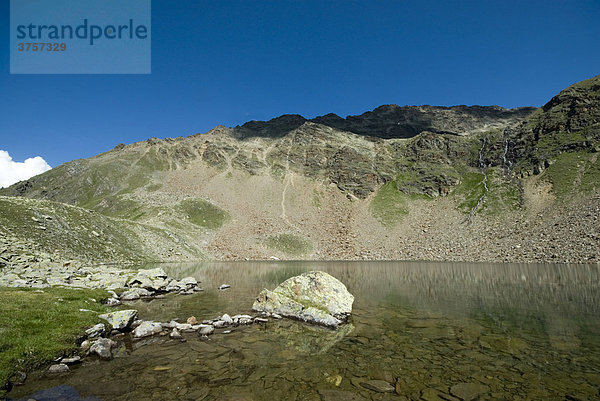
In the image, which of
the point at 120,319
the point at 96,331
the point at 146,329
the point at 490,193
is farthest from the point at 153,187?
the point at 490,193

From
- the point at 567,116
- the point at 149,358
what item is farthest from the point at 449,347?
the point at 567,116

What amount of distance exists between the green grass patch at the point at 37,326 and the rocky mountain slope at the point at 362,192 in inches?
1654

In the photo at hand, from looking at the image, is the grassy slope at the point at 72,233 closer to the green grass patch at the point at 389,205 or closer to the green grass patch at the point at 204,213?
the green grass patch at the point at 204,213

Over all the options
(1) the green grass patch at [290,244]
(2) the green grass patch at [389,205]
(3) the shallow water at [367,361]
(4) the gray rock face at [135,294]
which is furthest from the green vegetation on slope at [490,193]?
(4) the gray rock face at [135,294]

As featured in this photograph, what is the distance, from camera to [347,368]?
39.2 feet

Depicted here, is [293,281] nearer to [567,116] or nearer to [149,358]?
[149,358]

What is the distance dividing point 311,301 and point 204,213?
106 meters

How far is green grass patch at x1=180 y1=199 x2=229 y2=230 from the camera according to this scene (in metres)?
114

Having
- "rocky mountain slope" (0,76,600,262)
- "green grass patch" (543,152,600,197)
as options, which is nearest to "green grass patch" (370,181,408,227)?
"rocky mountain slope" (0,76,600,262)

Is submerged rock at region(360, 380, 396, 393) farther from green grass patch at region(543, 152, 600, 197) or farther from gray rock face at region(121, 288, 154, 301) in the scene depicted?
green grass patch at region(543, 152, 600, 197)

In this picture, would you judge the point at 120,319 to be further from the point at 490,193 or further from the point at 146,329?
the point at 490,193

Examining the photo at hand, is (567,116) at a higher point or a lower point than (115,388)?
higher

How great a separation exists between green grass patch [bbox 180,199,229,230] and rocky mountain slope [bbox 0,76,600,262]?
26.8 inches

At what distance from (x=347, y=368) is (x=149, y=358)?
28.1 feet
